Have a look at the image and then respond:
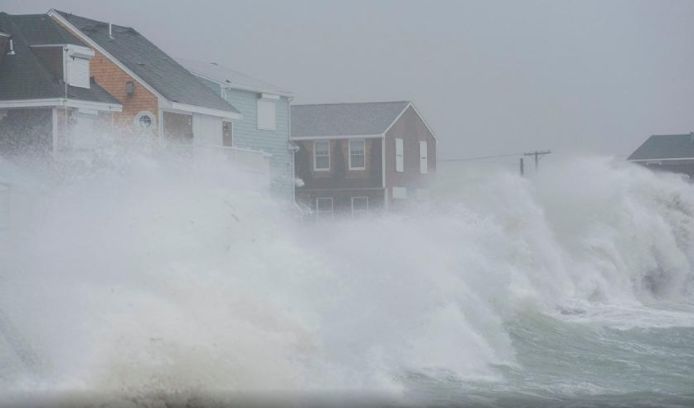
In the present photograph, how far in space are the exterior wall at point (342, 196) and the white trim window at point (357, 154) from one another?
3.59 ft

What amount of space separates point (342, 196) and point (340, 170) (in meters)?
1.18

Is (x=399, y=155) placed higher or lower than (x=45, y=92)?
lower

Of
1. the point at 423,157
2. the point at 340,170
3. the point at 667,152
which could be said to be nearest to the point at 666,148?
the point at 667,152

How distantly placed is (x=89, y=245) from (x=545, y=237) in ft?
49.0

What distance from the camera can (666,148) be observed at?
246 feet

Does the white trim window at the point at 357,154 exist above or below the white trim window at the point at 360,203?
above

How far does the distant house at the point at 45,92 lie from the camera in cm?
2836

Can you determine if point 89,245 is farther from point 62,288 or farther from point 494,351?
point 494,351

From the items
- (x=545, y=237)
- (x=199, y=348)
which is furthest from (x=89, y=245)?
(x=545, y=237)

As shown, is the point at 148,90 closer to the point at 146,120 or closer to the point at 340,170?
the point at 146,120

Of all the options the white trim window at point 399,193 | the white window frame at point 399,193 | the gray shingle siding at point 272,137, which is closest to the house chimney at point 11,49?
the gray shingle siding at point 272,137

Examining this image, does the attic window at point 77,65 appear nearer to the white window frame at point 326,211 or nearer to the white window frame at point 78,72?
the white window frame at point 78,72

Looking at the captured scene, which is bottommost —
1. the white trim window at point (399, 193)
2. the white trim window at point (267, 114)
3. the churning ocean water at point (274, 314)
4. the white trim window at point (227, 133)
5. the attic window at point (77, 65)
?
the churning ocean water at point (274, 314)

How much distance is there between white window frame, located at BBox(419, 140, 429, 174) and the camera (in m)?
53.1
